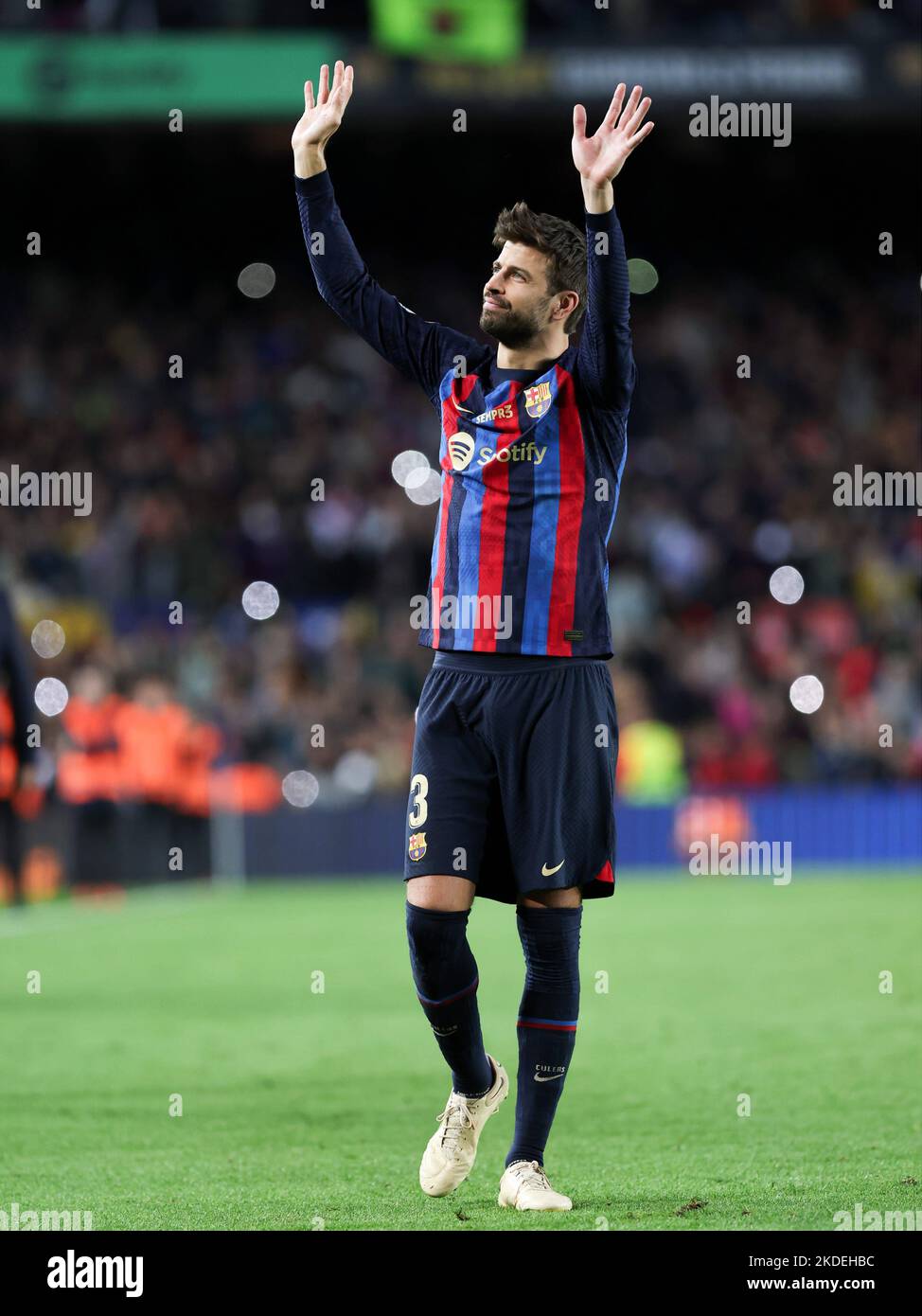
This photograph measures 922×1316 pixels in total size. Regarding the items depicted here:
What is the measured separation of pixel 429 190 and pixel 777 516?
7558mm

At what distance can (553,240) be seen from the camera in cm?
506

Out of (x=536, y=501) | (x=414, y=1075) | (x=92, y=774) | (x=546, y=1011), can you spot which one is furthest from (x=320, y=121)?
(x=92, y=774)

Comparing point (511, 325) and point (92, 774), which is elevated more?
point (511, 325)

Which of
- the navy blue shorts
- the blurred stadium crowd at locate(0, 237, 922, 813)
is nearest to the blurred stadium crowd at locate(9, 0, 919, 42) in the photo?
the blurred stadium crowd at locate(0, 237, 922, 813)

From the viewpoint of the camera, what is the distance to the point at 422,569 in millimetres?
21531

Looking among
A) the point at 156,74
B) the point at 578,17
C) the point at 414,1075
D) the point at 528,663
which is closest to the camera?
the point at 528,663

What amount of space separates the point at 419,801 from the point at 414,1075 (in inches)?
99.0

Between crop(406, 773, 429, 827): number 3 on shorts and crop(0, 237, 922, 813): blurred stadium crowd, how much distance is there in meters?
11.0

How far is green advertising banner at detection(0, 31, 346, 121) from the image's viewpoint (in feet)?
67.7

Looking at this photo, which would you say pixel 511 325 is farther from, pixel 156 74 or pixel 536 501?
pixel 156 74

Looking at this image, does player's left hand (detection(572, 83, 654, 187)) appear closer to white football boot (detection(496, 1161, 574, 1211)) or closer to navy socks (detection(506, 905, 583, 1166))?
navy socks (detection(506, 905, 583, 1166))

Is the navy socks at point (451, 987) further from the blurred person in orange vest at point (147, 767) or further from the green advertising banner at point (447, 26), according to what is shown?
the green advertising banner at point (447, 26)

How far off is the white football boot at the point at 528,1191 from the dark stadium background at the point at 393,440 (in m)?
11.3

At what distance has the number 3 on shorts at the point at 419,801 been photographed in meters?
4.97
